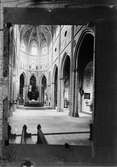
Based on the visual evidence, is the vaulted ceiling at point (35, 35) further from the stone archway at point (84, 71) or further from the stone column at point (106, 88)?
the stone column at point (106, 88)

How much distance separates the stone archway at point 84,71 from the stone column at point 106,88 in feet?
20.0

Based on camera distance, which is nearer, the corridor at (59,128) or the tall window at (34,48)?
the corridor at (59,128)

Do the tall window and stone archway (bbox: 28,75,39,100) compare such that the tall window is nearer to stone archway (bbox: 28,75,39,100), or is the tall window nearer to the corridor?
stone archway (bbox: 28,75,39,100)

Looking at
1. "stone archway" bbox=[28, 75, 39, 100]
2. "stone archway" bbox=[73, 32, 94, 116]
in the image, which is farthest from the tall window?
"stone archway" bbox=[73, 32, 94, 116]

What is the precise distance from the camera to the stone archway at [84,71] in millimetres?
10836

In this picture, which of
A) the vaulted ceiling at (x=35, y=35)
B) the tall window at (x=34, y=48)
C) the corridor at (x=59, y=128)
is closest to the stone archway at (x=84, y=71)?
the corridor at (x=59, y=128)

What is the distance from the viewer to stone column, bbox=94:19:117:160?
9.78ft

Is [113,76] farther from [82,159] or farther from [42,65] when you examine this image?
[42,65]

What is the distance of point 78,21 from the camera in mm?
3023

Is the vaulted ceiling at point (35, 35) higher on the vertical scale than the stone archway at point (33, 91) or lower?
higher

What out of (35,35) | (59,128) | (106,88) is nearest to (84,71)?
(59,128)

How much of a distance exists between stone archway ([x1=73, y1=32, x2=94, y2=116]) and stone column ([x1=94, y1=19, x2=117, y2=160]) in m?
6.08

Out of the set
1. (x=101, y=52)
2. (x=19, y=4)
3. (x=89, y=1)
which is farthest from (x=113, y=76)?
(x=19, y=4)

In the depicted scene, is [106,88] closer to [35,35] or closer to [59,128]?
[59,128]
